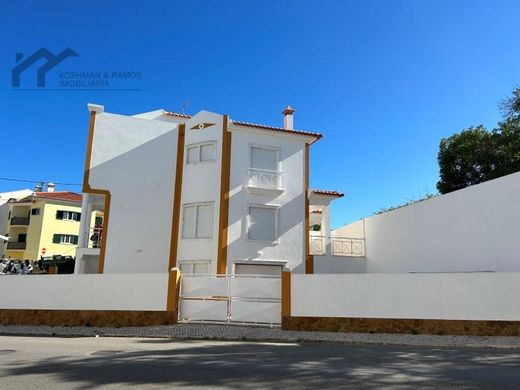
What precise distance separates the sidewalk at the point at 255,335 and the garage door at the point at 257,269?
609cm

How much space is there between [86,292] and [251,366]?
9524 mm

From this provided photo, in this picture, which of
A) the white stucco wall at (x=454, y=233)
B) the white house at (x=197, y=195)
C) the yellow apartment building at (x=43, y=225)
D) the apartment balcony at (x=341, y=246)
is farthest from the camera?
the yellow apartment building at (x=43, y=225)

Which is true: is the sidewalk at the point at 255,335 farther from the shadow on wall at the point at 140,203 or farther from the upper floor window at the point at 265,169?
the upper floor window at the point at 265,169

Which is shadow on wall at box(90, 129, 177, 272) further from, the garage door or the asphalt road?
the asphalt road

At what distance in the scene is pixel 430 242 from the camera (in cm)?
1925

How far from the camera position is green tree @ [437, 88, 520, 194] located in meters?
27.9

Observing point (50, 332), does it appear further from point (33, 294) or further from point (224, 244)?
point (224, 244)


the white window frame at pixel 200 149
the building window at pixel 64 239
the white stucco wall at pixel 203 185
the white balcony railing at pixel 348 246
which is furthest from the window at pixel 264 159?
the building window at pixel 64 239

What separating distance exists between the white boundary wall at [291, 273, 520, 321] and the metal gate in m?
0.78

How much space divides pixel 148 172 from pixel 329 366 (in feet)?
53.3

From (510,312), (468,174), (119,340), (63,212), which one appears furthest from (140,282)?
(63,212)

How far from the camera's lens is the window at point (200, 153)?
2150cm

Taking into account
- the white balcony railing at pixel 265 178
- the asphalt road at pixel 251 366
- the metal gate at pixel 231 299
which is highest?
the white balcony railing at pixel 265 178

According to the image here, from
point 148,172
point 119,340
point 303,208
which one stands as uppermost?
point 148,172
